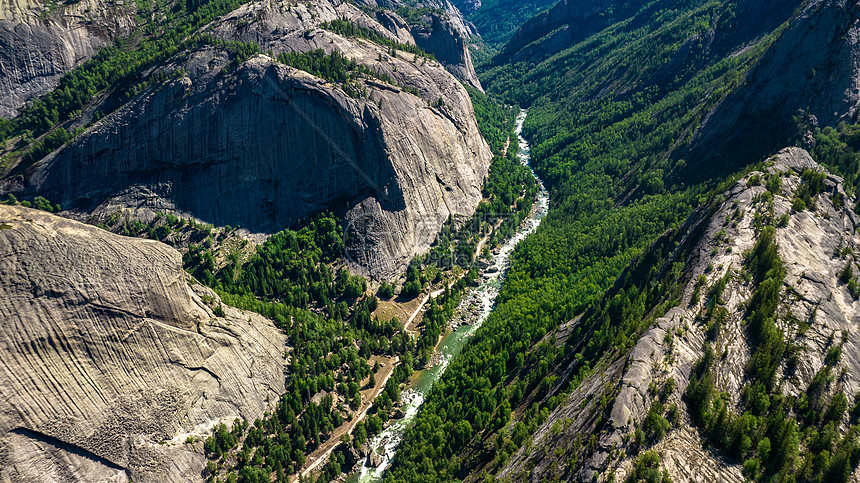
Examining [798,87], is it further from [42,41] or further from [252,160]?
[42,41]

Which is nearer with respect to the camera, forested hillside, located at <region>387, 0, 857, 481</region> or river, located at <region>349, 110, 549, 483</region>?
forested hillside, located at <region>387, 0, 857, 481</region>

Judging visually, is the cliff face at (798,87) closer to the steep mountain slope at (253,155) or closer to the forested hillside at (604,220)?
the forested hillside at (604,220)

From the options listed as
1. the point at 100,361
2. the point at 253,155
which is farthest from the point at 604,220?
the point at 100,361

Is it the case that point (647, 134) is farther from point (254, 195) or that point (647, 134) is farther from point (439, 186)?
point (254, 195)

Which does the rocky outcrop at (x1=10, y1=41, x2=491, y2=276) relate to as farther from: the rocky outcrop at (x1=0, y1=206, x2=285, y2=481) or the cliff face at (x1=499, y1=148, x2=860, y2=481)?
the cliff face at (x1=499, y1=148, x2=860, y2=481)

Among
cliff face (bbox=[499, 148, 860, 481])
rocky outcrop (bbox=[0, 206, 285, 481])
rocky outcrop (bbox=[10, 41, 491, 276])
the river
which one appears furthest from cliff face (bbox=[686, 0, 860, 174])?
rocky outcrop (bbox=[0, 206, 285, 481])
